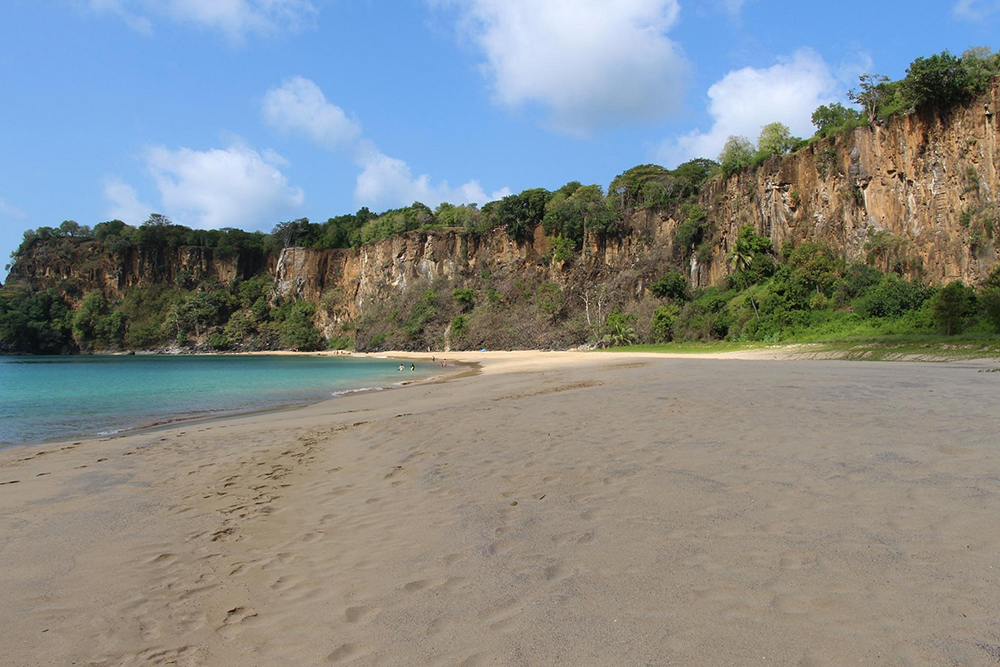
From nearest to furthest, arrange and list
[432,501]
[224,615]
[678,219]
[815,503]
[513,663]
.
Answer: [513,663]
[224,615]
[815,503]
[432,501]
[678,219]

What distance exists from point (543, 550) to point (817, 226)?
47049 mm

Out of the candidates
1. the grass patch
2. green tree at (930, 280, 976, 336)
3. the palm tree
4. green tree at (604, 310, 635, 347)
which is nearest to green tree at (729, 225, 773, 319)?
the palm tree

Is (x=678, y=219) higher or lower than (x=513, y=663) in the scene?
higher

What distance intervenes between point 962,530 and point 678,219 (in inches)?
2476

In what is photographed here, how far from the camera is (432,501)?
18.0ft

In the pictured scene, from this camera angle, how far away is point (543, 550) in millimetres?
3994

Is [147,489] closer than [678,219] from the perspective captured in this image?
Yes

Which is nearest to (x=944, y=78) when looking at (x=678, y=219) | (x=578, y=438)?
(x=678, y=219)

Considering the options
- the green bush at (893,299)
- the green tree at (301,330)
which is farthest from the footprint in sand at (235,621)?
the green tree at (301,330)

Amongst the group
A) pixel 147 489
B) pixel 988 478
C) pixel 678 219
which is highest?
pixel 678 219

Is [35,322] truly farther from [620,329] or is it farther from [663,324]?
[663,324]

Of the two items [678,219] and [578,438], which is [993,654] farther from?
[678,219]

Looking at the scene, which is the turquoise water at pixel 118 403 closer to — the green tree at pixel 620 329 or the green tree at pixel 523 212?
the green tree at pixel 620 329

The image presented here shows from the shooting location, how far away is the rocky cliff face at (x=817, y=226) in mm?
31906
